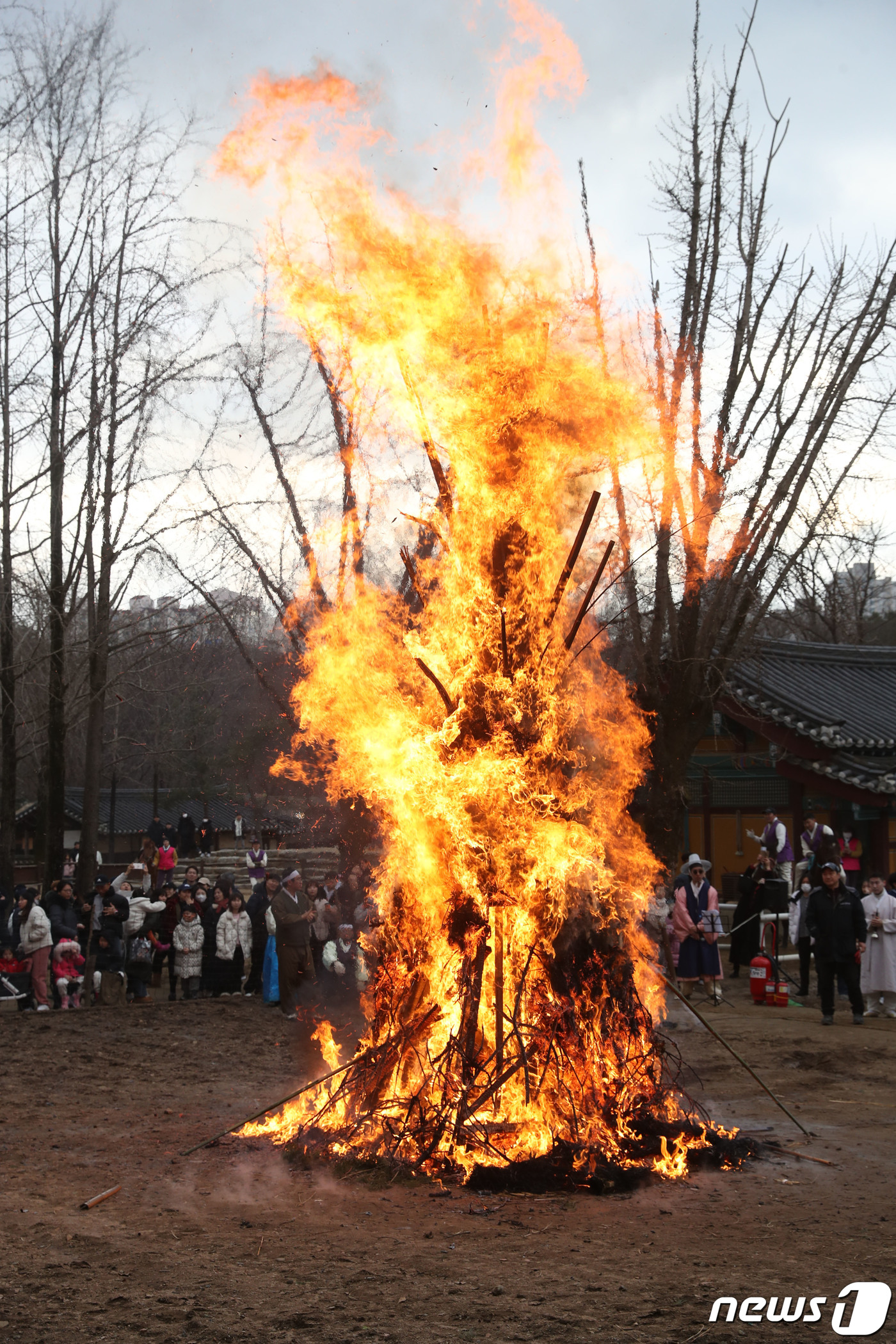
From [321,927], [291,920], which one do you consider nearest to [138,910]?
[291,920]

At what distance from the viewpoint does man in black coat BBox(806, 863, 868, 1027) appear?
1350cm

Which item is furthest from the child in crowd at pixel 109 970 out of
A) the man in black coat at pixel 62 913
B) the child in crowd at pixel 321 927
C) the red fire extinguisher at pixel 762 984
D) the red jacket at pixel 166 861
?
the red jacket at pixel 166 861

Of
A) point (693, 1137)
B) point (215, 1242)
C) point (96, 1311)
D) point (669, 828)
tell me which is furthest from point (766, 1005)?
point (96, 1311)

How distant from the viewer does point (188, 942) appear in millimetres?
16016

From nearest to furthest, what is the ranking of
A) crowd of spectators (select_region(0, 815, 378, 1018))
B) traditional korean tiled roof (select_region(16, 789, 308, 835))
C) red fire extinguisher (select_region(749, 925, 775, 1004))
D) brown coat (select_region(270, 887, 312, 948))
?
brown coat (select_region(270, 887, 312, 948))
crowd of spectators (select_region(0, 815, 378, 1018))
red fire extinguisher (select_region(749, 925, 775, 1004))
traditional korean tiled roof (select_region(16, 789, 308, 835))

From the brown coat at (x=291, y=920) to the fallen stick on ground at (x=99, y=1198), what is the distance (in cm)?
722

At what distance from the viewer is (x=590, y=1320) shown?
5.11 meters

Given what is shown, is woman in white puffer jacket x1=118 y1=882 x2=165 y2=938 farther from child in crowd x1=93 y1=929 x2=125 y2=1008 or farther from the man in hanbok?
the man in hanbok

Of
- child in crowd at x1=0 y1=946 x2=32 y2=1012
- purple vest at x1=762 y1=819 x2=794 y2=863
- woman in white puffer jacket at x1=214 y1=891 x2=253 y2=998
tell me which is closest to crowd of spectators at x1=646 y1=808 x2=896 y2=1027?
purple vest at x1=762 y1=819 x2=794 y2=863

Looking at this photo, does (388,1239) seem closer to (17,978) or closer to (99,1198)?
(99,1198)

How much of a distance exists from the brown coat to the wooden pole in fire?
268 inches

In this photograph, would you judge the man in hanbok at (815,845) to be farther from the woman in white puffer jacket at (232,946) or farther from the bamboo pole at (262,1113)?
the bamboo pole at (262,1113)

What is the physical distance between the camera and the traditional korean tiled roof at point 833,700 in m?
21.2

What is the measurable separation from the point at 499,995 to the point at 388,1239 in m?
2.03
